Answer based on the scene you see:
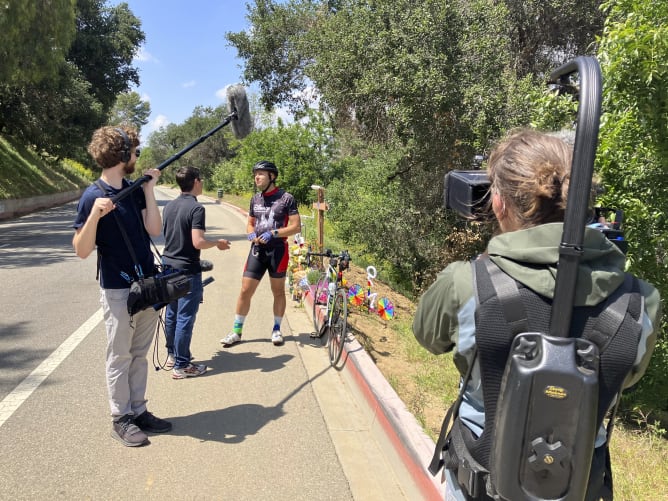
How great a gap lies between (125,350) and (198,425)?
0.90 m

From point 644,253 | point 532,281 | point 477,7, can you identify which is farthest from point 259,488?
point 477,7

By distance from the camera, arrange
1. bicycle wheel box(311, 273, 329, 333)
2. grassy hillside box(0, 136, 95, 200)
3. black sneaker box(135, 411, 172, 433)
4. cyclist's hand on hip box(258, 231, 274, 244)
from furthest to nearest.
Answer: grassy hillside box(0, 136, 95, 200) < bicycle wheel box(311, 273, 329, 333) < cyclist's hand on hip box(258, 231, 274, 244) < black sneaker box(135, 411, 172, 433)

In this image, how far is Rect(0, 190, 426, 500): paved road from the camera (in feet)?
10.6

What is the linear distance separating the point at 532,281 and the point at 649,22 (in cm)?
331

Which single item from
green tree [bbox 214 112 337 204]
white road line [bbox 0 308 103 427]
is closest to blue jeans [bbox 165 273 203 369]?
white road line [bbox 0 308 103 427]

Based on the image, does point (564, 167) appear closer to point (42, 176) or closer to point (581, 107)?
point (581, 107)

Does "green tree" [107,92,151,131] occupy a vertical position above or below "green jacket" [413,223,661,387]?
above

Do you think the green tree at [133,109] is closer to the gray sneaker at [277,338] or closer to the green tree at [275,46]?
the green tree at [275,46]

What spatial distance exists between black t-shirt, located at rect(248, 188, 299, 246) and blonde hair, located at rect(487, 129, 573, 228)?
4250mm

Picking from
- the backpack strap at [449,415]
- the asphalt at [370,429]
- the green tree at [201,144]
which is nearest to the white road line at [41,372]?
the asphalt at [370,429]

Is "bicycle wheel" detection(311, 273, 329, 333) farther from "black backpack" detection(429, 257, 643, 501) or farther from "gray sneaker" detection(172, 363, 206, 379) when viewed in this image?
"black backpack" detection(429, 257, 643, 501)

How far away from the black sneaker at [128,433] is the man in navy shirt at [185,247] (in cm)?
118

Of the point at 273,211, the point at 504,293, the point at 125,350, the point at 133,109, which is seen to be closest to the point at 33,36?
the point at 273,211

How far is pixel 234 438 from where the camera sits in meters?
3.81
